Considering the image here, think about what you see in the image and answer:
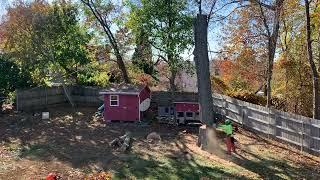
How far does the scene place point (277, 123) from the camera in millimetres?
21062

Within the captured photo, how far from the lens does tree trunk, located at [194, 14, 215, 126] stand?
808 inches

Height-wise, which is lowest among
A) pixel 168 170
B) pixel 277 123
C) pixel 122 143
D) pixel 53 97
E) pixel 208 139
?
pixel 168 170

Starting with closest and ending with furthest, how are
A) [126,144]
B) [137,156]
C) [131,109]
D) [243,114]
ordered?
[137,156] < [126,144] < [243,114] < [131,109]

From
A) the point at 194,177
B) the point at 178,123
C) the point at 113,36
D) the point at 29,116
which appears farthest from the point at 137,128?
the point at 113,36

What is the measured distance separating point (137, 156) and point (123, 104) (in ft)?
28.6

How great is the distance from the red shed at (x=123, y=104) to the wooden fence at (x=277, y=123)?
18.8 ft

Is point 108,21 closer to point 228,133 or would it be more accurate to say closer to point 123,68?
point 123,68

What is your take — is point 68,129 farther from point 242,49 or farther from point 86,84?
point 242,49

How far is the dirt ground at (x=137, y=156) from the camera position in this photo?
53.6 feet

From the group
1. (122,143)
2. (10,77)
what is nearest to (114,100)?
(122,143)

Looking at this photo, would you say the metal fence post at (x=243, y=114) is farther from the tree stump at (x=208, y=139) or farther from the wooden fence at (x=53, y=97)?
the wooden fence at (x=53, y=97)

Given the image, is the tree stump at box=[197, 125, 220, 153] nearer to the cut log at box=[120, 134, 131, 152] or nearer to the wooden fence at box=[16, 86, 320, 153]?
the wooden fence at box=[16, 86, 320, 153]

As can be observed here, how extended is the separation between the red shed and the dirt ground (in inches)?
44.9

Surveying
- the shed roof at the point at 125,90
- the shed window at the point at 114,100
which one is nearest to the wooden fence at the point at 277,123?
the shed roof at the point at 125,90
